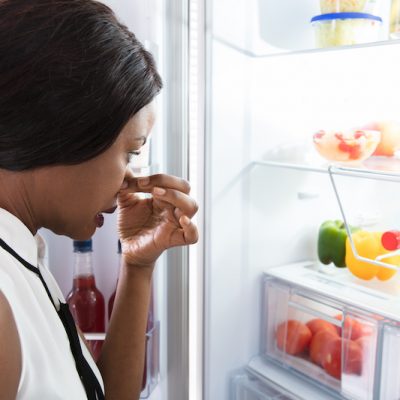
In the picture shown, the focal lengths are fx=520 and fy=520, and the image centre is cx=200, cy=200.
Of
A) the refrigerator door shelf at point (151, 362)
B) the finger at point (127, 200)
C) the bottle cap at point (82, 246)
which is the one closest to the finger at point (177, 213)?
the finger at point (127, 200)

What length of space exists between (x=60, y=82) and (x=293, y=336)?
0.93 metres

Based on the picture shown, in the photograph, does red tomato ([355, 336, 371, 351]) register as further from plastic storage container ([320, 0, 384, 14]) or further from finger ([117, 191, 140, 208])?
plastic storage container ([320, 0, 384, 14])

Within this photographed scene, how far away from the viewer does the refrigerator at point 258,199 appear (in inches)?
43.6

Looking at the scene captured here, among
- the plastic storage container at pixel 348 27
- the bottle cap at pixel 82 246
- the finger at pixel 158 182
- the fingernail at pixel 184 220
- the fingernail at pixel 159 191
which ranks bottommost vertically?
the bottle cap at pixel 82 246

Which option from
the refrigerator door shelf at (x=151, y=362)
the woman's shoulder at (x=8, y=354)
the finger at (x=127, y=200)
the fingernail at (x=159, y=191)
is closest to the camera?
the woman's shoulder at (x=8, y=354)

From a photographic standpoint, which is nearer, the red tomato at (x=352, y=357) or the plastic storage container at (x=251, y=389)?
the red tomato at (x=352, y=357)

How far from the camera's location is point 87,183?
676mm

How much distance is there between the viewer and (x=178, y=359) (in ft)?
3.95

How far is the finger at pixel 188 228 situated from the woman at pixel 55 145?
19 cm

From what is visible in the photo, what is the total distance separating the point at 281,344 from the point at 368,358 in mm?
259

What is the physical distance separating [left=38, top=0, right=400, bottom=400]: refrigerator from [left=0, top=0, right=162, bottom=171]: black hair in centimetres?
42

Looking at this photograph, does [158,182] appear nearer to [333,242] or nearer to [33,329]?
[33,329]

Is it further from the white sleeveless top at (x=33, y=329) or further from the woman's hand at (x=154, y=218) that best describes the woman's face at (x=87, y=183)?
the woman's hand at (x=154, y=218)

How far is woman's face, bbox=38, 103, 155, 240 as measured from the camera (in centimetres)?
66
